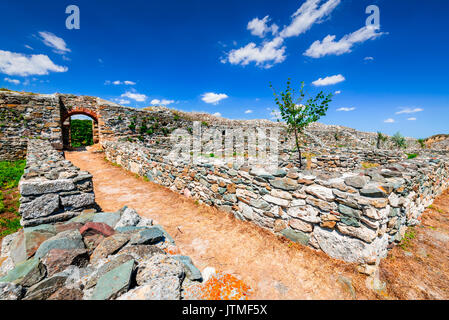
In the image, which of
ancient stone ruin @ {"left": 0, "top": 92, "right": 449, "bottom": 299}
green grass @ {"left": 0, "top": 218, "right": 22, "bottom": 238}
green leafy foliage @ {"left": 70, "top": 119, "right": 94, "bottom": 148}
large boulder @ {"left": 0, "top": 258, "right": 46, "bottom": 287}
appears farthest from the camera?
green leafy foliage @ {"left": 70, "top": 119, "right": 94, "bottom": 148}

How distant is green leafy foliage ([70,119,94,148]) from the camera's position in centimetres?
1825

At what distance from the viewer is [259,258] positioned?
3240mm

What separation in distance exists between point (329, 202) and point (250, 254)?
176 cm

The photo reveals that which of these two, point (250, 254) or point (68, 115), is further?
point (68, 115)

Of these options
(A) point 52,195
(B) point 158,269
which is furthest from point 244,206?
(A) point 52,195

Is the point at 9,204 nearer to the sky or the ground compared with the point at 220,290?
nearer to the sky

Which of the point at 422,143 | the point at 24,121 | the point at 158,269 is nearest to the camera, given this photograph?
the point at 158,269

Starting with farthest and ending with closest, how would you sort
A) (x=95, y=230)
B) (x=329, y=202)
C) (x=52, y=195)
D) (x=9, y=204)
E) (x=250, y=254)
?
(x=9, y=204) < (x=250, y=254) < (x=329, y=202) < (x=52, y=195) < (x=95, y=230)

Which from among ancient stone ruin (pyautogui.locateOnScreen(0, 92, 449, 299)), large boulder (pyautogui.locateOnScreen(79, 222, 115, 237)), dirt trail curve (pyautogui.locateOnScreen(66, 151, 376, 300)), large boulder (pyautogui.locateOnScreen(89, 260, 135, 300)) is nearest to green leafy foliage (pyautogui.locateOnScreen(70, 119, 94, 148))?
ancient stone ruin (pyautogui.locateOnScreen(0, 92, 449, 299))

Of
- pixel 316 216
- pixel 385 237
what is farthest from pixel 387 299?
→ pixel 316 216

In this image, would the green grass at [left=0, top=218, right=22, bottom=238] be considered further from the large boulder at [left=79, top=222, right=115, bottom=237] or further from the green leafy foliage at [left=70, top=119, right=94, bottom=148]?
the green leafy foliage at [left=70, top=119, right=94, bottom=148]

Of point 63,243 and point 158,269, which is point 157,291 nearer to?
point 158,269

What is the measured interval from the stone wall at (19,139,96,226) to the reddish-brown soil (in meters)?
1.84
